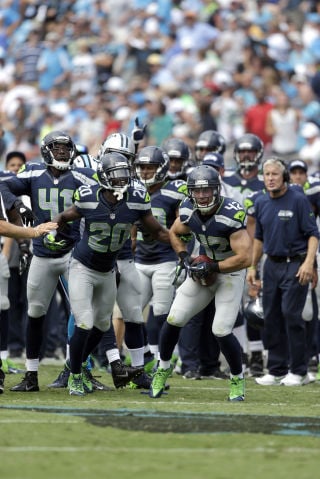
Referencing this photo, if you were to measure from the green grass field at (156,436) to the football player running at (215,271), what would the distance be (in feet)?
0.93

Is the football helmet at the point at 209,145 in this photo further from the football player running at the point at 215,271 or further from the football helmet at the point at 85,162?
the football player running at the point at 215,271

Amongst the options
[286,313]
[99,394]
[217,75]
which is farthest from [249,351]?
[217,75]

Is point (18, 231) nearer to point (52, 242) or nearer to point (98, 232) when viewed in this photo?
point (52, 242)

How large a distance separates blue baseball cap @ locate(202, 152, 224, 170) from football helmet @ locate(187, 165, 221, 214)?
2.41 meters

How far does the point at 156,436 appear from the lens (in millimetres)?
6480

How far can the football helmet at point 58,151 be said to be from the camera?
8.99 m

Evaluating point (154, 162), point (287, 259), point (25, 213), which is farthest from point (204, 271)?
point (154, 162)

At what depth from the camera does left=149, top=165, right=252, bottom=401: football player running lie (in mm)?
8344

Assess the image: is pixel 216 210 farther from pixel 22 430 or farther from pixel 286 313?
pixel 22 430

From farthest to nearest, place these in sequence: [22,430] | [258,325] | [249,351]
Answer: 1. [249,351]
2. [258,325]
3. [22,430]

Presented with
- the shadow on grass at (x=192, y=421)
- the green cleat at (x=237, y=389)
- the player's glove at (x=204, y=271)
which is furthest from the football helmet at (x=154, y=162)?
the shadow on grass at (x=192, y=421)

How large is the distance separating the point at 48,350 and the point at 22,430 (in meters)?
5.59

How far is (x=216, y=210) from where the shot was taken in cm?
844

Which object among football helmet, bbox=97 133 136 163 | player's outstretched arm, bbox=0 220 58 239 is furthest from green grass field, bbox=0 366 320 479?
football helmet, bbox=97 133 136 163
